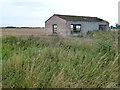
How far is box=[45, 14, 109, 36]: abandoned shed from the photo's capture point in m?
23.8

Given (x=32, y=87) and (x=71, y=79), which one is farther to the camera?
(x=71, y=79)

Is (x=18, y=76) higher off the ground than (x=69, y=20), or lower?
lower

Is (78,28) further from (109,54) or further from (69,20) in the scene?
(109,54)

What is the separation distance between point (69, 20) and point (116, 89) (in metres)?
20.4

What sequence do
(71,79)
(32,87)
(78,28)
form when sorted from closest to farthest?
(32,87) < (71,79) < (78,28)

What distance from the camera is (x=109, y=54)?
6.05m

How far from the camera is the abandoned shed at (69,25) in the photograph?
2380 cm

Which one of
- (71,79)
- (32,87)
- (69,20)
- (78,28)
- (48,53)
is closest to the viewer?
(32,87)

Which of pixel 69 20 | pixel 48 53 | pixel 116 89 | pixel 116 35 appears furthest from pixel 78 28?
pixel 116 89

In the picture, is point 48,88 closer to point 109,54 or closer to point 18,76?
point 18,76

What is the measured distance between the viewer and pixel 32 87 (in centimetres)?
361

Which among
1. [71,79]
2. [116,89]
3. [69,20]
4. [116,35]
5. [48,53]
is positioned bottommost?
[116,89]

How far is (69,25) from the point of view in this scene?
78.4 ft

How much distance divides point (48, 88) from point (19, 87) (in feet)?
2.16
